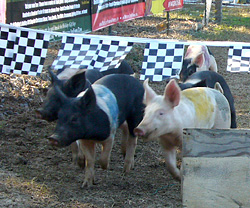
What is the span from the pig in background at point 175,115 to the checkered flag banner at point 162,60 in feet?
3.04

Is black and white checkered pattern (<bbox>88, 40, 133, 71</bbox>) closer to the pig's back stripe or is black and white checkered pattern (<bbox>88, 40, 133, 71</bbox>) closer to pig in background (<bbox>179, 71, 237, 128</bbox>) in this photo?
pig in background (<bbox>179, 71, 237, 128</bbox>)

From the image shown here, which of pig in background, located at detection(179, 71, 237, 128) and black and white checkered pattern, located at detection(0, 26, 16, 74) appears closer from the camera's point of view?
black and white checkered pattern, located at detection(0, 26, 16, 74)

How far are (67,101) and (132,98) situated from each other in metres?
0.97

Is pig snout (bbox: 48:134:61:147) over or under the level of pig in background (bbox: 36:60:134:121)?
under

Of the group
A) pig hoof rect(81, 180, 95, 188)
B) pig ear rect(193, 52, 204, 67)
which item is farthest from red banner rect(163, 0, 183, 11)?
pig hoof rect(81, 180, 95, 188)

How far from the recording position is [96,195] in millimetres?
4652

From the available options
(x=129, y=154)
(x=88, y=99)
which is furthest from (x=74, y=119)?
(x=129, y=154)

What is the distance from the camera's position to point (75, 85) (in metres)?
5.23

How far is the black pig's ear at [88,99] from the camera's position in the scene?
4508 mm

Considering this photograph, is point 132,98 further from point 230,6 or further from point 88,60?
point 230,6

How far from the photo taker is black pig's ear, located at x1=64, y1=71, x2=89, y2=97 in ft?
16.9

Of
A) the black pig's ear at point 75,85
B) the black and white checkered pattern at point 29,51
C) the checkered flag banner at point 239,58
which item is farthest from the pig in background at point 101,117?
the checkered flag banner at point 239,58

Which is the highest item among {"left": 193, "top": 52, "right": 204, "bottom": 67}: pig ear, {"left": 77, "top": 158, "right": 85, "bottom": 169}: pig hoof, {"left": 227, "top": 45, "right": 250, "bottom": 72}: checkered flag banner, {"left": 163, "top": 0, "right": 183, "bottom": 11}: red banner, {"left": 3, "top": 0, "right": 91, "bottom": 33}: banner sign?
{"left": 163, "top": 0, "right": 183, "bottom": 11}: red banner

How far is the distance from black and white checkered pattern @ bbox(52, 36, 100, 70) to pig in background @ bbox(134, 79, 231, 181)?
1.53 metres
